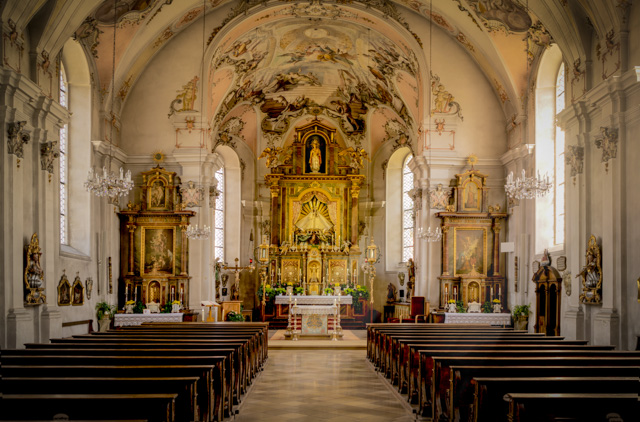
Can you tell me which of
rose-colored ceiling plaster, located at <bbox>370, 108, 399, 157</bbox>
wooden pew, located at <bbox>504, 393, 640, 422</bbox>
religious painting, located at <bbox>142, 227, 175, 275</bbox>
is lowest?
wooden pew, located at <bbox>504, 393, 640, 422</bbox>

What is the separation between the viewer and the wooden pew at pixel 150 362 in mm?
7082

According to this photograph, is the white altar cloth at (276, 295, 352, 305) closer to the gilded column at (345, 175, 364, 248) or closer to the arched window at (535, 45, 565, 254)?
the gilded column at (345, 175, 364, 248)

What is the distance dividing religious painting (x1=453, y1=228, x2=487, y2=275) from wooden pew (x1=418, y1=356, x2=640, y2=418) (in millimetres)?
10712

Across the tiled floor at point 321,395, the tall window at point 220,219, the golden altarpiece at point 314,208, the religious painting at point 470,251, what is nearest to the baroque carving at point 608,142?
the tiled floor at point 321,395

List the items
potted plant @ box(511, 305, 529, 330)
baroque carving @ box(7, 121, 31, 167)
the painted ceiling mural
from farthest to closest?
the painted ceiling mural
potted plant @ box(511, 305, 529, 330)
baroque carving @ box(7, 121, 31, 167)

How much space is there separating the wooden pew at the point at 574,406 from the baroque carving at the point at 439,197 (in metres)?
14.5

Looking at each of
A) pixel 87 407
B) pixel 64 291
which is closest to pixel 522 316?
pixel 64 291

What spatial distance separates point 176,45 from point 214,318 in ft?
25.8

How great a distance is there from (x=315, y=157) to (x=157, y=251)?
978cm

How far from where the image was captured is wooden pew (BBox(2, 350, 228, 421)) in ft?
23.2

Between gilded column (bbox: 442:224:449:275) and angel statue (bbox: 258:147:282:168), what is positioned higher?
angel statue (bbox: 258:147:282:168)

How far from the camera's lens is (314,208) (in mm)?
26938

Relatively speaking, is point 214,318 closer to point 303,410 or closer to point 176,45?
point 176,45

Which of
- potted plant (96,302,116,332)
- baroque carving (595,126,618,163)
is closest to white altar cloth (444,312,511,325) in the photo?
baroque carving (595,126,618,163)
